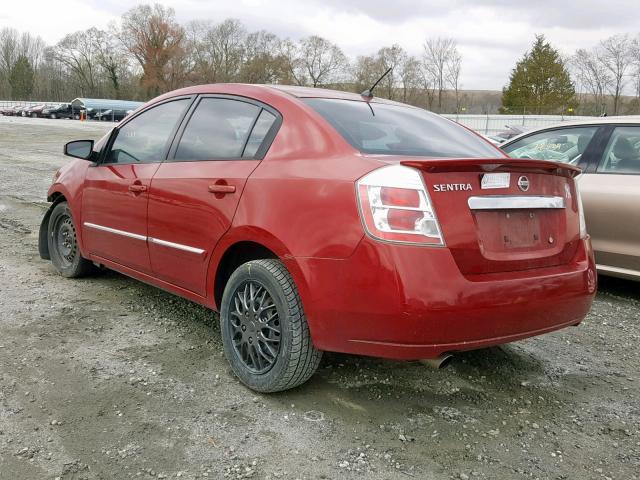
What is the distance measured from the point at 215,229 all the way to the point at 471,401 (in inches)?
62.2

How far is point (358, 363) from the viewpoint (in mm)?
3475

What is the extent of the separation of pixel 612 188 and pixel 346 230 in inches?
129

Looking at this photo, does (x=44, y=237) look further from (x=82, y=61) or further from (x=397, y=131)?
(x=82, y=61)

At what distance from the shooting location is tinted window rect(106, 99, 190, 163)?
12.8 feet

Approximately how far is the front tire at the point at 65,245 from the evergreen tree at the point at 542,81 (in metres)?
61.8

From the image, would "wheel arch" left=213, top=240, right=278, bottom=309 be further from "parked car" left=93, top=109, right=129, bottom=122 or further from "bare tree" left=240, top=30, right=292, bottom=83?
"bare tree" left=240, top=30, right=292, bottom=83

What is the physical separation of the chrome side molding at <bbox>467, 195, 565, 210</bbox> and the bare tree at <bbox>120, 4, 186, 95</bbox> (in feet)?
287

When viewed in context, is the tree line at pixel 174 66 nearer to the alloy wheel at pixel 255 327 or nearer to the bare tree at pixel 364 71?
the bare tree at pixel 364 71

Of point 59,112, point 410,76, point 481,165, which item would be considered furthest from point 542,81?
point 481,165

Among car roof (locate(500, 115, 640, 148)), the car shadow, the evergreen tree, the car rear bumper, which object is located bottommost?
the car shadow

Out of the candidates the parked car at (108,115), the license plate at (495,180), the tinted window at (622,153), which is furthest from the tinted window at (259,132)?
the parked car at (108,115)

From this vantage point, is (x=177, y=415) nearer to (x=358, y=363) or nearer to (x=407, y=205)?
(x=358, y=363)

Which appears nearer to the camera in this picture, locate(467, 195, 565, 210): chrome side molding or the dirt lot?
the dirt lot

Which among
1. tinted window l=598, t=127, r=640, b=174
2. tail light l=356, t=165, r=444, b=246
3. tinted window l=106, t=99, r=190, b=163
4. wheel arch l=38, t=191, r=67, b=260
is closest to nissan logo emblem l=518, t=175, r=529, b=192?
tail light l=356, t=165, r=444, b=246
